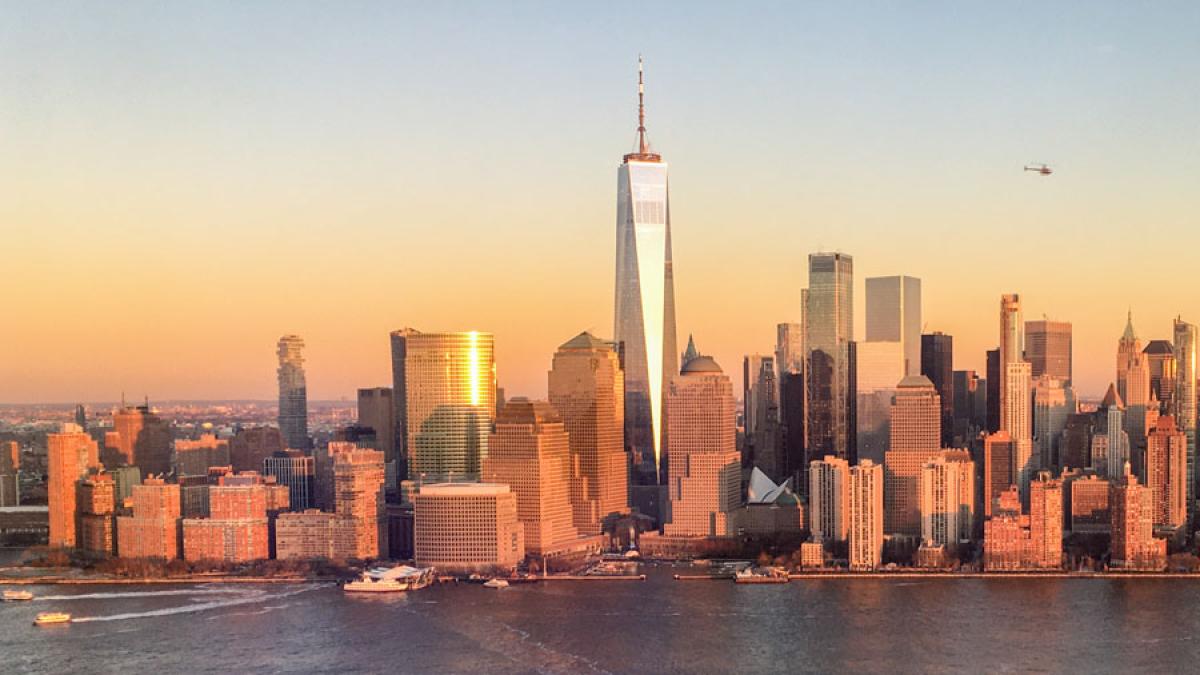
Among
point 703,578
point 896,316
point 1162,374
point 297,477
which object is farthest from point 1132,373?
point 297,477

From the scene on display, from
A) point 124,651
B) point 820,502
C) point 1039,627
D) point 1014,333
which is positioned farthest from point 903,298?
point 124,651

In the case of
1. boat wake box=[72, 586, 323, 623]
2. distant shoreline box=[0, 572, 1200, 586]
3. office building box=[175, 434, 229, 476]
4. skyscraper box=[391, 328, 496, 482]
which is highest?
skyscraper box=[391, 328, 496, 482]

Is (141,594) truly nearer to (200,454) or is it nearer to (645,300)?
(200,454)

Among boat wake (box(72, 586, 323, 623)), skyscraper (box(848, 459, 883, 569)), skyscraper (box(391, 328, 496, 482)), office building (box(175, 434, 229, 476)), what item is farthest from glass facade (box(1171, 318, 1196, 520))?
office building (box(175, 434, 229, 476))

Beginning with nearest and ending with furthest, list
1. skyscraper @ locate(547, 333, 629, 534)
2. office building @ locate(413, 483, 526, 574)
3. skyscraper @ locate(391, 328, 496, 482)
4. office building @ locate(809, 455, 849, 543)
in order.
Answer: office building @ locate(413, 483, 526, 574), office building @ locate(809, 455, 849, 543), skyscraper @ locate(547, 333, 629, 534), skyscraper @ locate(391, 328, 496, 482)

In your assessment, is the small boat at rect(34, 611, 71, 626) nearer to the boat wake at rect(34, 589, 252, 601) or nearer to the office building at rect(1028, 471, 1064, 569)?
the boat wake at rect(34, 589, 252, 601)

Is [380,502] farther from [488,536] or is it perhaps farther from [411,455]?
[411,455]

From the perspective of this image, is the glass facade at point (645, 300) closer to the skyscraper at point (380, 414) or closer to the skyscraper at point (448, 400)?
the skyscraper at point (448, 400)
